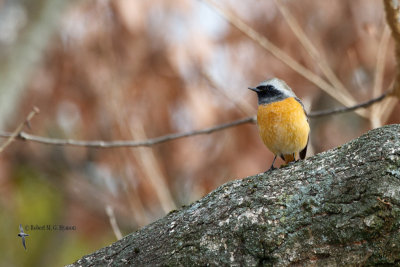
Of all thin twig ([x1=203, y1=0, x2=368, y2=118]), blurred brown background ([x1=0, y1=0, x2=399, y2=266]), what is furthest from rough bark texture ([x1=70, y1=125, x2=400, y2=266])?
blurred brown background ([x1=0, y1=0, x2=399, y2=266])

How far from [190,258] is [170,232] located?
0.23 m

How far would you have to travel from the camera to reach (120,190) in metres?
8.40

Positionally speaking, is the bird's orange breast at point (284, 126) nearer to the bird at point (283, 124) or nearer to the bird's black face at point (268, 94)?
the bird at point (283, 124)

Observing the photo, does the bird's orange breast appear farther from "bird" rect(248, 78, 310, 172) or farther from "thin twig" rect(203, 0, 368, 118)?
"thin twig" rect(203, 0, 368, 118)

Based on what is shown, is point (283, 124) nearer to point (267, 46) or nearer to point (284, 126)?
point (284, 126)

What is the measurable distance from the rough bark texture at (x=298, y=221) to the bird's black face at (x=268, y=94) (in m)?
2.44

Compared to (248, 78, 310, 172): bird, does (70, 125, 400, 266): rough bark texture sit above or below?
below

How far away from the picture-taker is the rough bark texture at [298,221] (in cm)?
239

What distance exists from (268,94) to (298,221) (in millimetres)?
2978

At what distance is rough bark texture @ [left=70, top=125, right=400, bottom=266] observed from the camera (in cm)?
239

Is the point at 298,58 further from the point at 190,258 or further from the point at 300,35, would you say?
the point at 190,258

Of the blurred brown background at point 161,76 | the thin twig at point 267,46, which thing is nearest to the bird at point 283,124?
the thin twig at point 267,46

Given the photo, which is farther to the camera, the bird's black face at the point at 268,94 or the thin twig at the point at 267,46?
the bird's black face at the point at 268,94

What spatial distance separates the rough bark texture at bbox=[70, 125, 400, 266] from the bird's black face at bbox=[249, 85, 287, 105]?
244 cm
